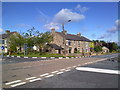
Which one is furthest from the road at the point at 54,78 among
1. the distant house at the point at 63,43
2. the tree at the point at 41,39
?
the distant house at the point at 63,43

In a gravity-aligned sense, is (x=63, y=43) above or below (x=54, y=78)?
above

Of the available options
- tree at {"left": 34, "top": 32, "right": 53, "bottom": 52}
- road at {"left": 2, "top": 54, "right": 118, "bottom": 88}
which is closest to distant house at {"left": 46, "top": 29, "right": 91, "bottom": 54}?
tree at {"left": 34, "top": 32, "right": 53, "bottom": 52}

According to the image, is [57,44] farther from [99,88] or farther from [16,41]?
[99,88]

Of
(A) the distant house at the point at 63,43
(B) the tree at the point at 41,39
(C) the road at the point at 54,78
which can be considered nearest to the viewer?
(C) the road at the point at 54,78

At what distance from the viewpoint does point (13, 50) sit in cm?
3747

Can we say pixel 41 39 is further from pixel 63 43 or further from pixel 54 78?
pixel 54 78

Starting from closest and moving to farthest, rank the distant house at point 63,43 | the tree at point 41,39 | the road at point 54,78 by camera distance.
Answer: the road at point 54,78
the tree at point 41,39
the distant house at point 63,43

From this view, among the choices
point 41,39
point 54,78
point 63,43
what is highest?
point 41,39

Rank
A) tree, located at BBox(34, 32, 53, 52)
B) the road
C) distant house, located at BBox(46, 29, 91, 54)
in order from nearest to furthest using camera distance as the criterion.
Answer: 1. the road
2. tree, located at BBox(34, 32, 53, 52)
3. distant house, located at BBox(46, 29, 91, 54)

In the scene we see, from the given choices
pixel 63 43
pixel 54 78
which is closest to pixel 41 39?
pixel 63 43

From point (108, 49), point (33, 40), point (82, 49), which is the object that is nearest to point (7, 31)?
point (33, 40)

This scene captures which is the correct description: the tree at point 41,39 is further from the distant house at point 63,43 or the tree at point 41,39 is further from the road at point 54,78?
the road at point 54,78

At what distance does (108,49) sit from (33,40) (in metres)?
64.8

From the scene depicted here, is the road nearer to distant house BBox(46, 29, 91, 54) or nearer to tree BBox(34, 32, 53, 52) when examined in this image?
tree BBox(34, 32, 53, 52)
